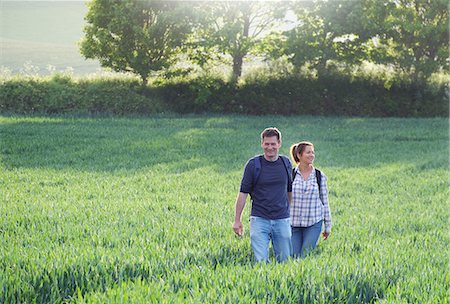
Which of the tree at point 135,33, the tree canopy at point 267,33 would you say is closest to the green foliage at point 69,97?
the tree at point 135,33

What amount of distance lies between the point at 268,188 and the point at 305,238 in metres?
0.92

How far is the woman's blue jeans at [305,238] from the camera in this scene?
675 cm

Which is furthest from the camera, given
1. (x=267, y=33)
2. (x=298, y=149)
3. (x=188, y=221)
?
(x=267, y=33)

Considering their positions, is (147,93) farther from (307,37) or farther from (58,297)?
(58,297)

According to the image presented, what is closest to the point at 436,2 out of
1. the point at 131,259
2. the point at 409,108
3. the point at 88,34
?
the point at 409,108

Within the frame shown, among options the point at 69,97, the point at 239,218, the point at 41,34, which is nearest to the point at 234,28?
the point at 69,97

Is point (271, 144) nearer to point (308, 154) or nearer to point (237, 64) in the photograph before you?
point (308, 154)

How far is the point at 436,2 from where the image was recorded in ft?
101

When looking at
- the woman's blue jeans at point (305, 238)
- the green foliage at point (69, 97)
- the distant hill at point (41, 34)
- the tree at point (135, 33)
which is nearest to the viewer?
the woman's blue jeans at point (305, 238)

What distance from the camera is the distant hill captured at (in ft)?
276

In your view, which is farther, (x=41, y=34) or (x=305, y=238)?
(x=41, y=34)

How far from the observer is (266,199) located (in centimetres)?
622

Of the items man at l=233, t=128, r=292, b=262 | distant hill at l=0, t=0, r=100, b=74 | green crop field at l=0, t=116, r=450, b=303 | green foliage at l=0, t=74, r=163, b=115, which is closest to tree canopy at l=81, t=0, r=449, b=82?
green foliage at l=0, t=74, r=163, b=115

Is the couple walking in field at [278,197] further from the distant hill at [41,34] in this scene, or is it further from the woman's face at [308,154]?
the distant hill at [41,34]
